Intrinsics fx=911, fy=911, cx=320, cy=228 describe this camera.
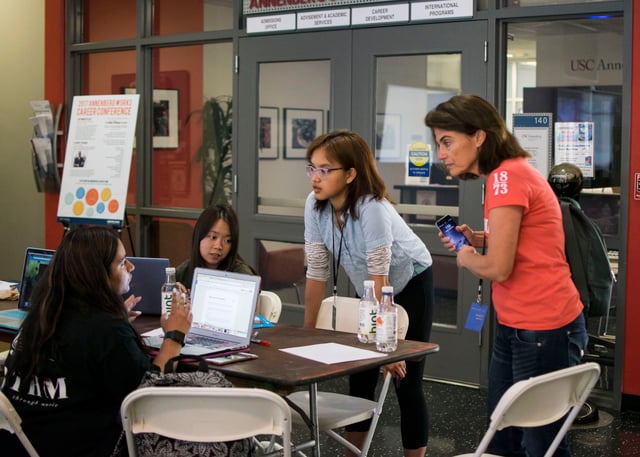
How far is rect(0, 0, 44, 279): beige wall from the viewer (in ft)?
24.9

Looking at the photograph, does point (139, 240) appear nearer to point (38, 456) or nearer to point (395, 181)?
point (395, 181)

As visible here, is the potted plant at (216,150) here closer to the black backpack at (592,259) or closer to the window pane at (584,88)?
the window pane at (584,88)

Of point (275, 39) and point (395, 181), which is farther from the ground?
point (275, 39)

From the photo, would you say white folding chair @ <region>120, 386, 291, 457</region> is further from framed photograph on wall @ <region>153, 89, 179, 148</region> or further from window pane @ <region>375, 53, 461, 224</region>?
framed photograph on wall @ <region>153, 89, 179, 148</region>

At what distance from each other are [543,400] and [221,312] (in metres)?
1.22

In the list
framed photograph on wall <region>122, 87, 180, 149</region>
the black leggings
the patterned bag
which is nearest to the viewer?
the patterned bag

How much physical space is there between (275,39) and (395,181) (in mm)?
1289

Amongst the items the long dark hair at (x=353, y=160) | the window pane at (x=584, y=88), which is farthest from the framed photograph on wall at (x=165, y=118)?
the long dark hair at (x=353, y=160)

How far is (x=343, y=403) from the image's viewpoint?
137 inches

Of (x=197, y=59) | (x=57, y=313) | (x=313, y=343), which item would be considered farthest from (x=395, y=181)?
(x=57, y=313)

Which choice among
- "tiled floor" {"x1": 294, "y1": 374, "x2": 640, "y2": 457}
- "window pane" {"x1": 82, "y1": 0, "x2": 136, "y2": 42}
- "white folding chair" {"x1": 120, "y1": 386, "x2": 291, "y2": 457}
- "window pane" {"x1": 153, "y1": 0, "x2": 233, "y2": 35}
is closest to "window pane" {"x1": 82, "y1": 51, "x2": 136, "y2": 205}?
"window pane" {"x1": 82, "y1": 0, "x2": 136, "y2": 42}

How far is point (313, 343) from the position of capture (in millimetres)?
3217

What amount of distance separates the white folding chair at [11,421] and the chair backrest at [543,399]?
1.26 metres

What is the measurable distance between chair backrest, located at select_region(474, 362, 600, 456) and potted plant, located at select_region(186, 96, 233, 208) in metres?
4.29
